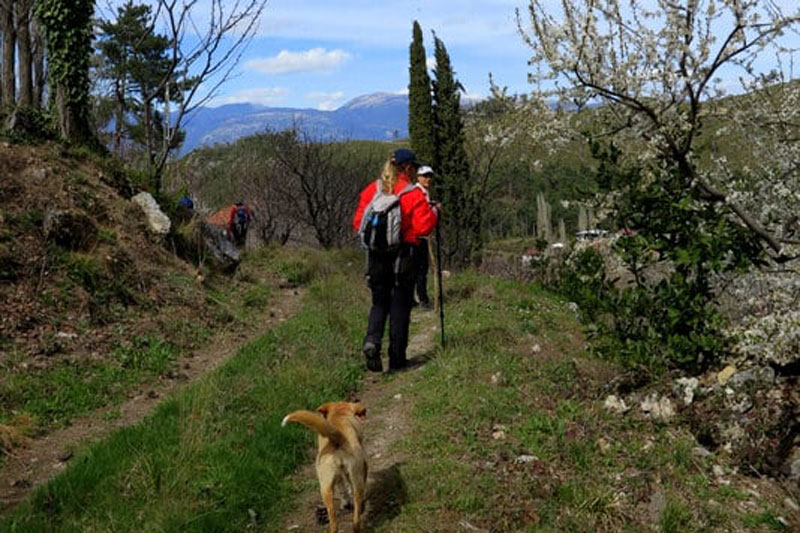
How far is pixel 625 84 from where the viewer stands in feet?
17.3

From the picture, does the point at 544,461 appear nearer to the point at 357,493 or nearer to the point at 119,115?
the point at 357,493

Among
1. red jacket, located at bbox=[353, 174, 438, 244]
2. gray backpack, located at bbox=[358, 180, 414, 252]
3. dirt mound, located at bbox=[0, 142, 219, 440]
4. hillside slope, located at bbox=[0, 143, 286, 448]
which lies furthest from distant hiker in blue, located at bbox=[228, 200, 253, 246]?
gray backpack, located at bbox=[358, 180, 414, 252]

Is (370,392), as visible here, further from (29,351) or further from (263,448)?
(29,351)

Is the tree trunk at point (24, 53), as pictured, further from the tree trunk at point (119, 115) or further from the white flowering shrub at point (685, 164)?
the white flowering shrub at point (685, 164)

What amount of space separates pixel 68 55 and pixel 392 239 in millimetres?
10212

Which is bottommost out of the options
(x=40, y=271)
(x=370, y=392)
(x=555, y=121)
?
(x=370, y=392)

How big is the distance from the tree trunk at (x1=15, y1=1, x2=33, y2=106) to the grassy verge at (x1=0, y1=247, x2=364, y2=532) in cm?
1284

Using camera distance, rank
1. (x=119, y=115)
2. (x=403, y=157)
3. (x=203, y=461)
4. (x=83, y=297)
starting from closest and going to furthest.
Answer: (x=203, y=461) → (x=403, y=157) → (x=83, y=297) → (x=119, y=115)

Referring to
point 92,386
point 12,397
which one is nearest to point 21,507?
point 12,397

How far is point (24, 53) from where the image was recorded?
17.6m

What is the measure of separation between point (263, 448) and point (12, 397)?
9.85 ft

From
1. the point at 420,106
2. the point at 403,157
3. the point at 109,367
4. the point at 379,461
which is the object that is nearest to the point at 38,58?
the point at 420,106

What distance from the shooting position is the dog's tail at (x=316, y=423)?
3641 mm

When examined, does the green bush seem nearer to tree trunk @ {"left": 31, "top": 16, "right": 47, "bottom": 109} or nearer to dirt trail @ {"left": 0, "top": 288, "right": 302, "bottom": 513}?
dirt trail @ {"left": 0, "top": 288, "right": 302, "bottom": 513}
